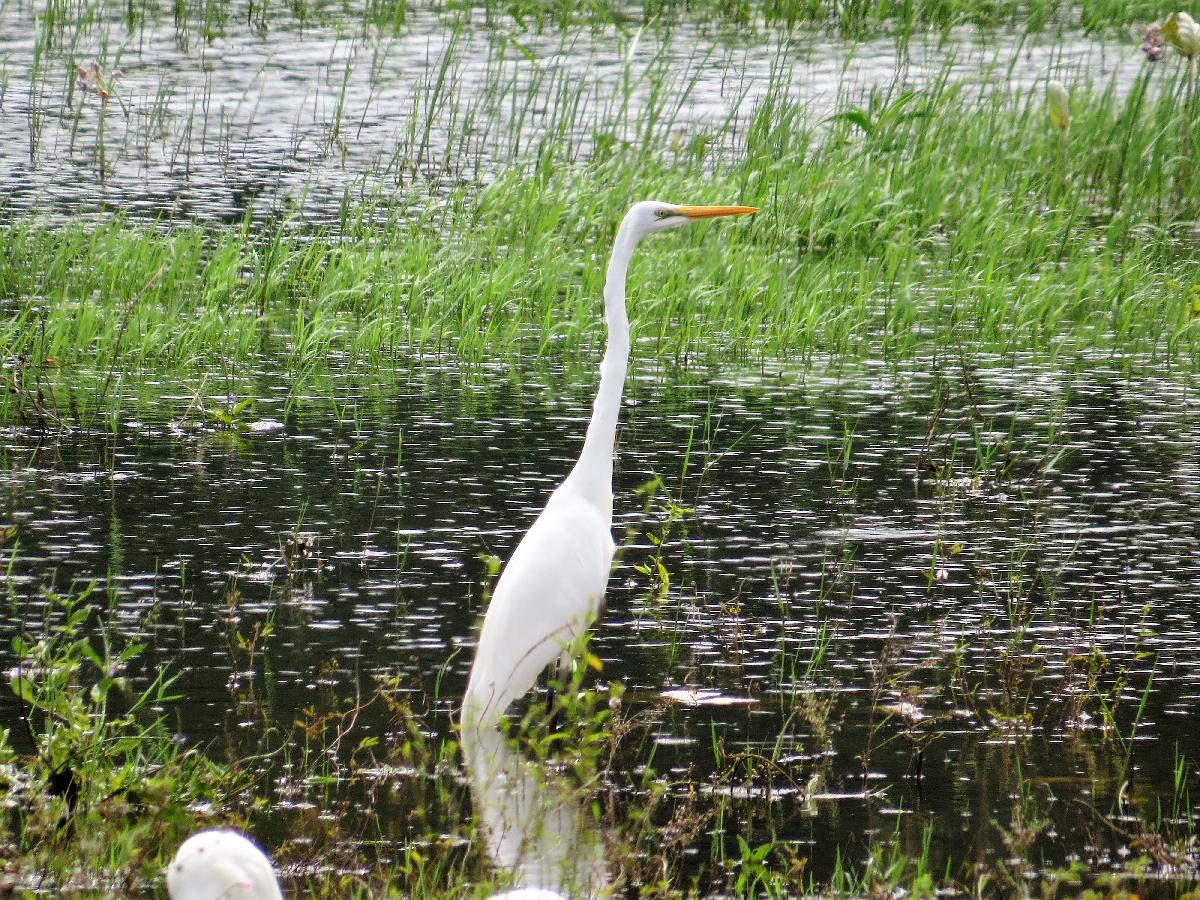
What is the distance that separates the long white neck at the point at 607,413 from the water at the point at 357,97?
4.62m

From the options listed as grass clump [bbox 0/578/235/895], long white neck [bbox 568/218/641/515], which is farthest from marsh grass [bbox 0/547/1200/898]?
long white neck [bbox 568/218/641/515]

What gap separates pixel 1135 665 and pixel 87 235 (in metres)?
6.73

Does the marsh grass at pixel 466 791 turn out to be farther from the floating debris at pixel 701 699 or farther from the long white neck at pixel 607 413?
the long white neck at pixel 607 413

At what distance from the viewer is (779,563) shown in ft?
20.9

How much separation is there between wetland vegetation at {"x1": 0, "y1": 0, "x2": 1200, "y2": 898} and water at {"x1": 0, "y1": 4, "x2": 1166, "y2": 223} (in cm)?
8

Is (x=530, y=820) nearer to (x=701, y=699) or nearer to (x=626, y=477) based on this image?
(x=701, y=699)

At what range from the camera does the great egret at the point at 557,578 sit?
4973 millimetres

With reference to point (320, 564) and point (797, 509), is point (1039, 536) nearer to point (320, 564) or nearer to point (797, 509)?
point (797, 509)

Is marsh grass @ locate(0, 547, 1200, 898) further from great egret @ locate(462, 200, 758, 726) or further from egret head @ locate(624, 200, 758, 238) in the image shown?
egret head @ locate(624, 200, 758, 238)

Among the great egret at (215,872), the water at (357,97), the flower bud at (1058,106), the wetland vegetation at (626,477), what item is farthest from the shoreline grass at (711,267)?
the great egret at (215,872)

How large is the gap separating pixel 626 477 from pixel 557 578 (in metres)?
2.02

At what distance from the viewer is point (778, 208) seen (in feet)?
34.6

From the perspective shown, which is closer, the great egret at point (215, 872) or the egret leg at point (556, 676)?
the great egret at point (215, 872)

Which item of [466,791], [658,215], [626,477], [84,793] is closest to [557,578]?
[466,791]
